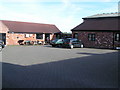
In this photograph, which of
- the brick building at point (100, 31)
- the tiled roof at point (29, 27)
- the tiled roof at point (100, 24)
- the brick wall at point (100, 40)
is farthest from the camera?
the tiled roof at point (29, 27)

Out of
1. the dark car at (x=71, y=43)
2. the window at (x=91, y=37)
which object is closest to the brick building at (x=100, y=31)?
the window at (x=91, y=37)

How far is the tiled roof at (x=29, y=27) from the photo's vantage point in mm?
35725

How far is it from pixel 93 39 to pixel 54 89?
2279 centimetres

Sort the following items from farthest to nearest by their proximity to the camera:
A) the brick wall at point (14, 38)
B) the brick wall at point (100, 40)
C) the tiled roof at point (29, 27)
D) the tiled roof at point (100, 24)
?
the tiled roof at point (29, 27)
the brick wall at point (14, 38)
the tiled roof at point (100, 24)
the brick wall at point (100, 40)

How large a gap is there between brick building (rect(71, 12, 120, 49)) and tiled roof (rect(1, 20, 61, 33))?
41.0 ft

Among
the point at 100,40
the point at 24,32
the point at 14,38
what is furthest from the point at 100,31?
the point at 14,38

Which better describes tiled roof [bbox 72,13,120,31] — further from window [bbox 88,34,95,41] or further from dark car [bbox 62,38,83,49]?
dark car [bbox 62,38,83,49]

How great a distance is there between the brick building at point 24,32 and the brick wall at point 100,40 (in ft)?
45.2

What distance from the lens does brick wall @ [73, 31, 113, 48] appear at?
83.5 ft

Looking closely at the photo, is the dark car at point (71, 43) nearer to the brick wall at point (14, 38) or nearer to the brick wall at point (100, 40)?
the brick wall at point (100, 40)

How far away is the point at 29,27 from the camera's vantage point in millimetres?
39031

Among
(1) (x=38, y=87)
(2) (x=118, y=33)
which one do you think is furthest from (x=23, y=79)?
(2) (x=118, y=33)

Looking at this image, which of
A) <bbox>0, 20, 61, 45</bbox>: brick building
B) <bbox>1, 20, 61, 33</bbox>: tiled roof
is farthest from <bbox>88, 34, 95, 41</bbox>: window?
Answer: <bbox>1, 20, 61, 33</bbox>: tiled roof

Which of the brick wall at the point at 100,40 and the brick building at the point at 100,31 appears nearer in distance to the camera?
the brick building at the point at 100,31
